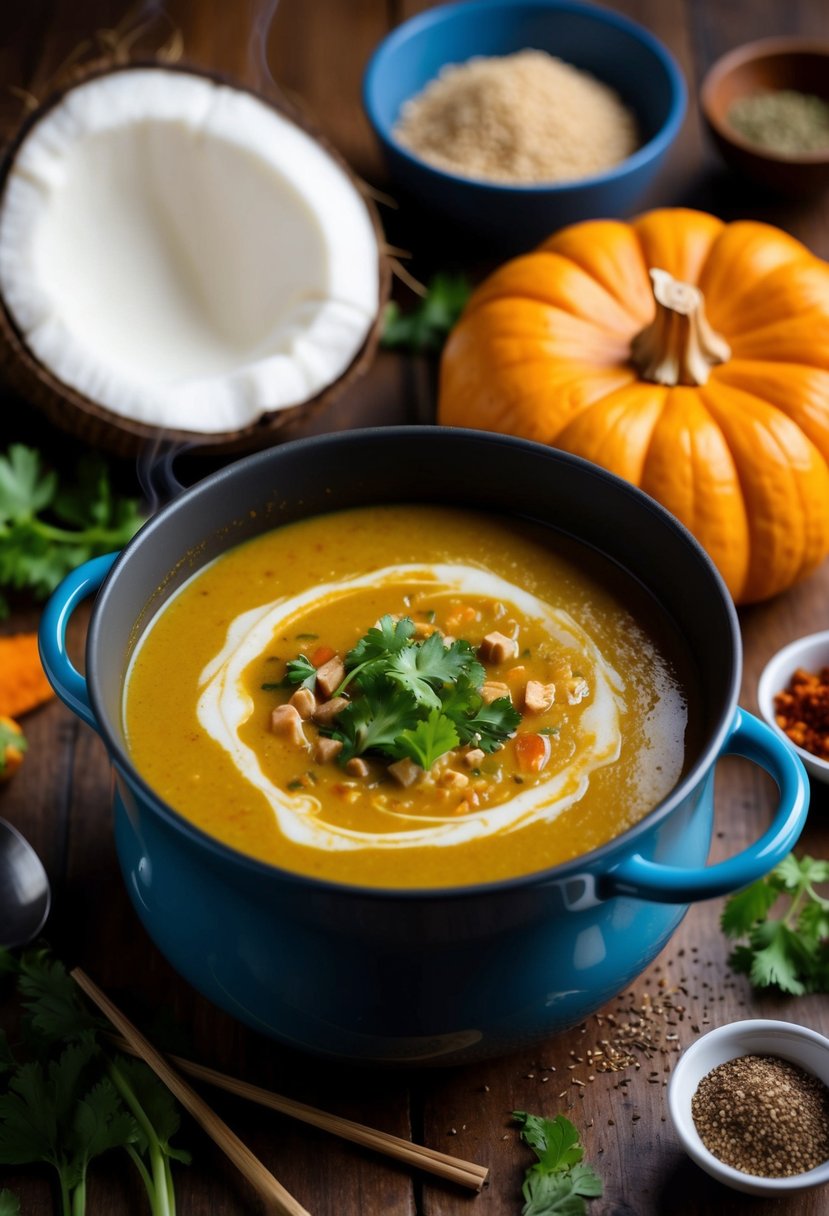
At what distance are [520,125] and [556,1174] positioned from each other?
227cm

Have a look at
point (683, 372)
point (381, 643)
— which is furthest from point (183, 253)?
point (381, 643)

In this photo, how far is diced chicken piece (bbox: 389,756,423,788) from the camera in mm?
1866

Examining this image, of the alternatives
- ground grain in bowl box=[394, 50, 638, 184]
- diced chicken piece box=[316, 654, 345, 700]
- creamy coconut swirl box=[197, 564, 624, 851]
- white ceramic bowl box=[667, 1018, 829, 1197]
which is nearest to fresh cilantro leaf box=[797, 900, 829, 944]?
white ceramic bowl box=[667, 1018, 829, 1197]

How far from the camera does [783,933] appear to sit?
2.08 meters

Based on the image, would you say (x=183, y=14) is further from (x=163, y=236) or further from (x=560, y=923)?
(x=560, y=923)

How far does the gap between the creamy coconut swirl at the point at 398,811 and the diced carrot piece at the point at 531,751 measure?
3cm

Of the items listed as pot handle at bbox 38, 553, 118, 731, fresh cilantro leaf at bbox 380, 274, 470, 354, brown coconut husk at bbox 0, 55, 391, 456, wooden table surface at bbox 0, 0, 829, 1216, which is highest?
pot handle at bbox 38, 553, 118, 731

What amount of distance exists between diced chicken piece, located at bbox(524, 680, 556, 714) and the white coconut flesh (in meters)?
0.99

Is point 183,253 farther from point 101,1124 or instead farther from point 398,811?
point 101,1124

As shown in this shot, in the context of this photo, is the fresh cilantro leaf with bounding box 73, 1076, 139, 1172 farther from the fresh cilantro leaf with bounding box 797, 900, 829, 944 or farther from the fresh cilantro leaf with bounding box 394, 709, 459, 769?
the fresh cilantro leaf with bounding box 797, 900, 829, 944

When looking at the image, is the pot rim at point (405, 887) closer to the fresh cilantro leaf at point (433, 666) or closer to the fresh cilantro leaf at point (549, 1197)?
the fresh cilantro leaf at point (433, 666)

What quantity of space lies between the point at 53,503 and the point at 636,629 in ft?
4.01

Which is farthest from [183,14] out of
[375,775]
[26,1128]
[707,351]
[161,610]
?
[26,1128]

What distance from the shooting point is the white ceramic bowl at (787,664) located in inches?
93.4
